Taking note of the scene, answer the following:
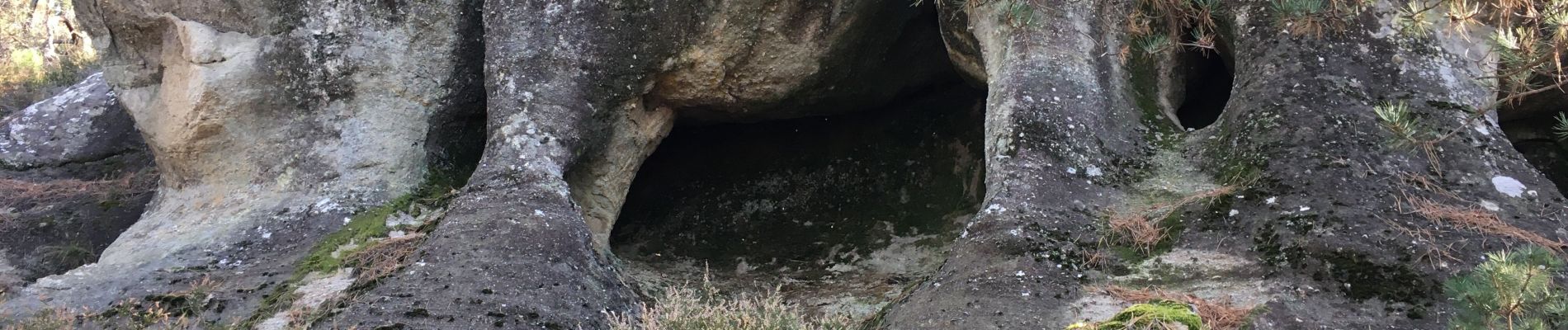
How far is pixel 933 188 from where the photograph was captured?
8.03 meters

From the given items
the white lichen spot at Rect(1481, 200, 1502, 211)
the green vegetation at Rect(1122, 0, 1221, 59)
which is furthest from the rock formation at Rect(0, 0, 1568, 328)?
the green vegetation at Rect(1122, 0, 1221, 59)

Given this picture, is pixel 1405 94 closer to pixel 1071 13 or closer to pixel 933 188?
pixel 1071 13

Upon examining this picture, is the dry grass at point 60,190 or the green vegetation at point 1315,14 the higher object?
the green vegetation at point 1315,14

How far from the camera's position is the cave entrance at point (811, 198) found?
749 cm

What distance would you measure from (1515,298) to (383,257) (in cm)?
495

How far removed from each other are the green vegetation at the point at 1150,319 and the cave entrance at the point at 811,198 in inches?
105

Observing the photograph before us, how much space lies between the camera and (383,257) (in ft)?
20.2

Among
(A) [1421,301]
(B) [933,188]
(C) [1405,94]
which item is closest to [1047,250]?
(A) [1421,301]

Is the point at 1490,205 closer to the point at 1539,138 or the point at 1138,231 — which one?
the point at 1138,231

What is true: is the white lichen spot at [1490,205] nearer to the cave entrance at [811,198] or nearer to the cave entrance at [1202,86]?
the cave entrance at [1202,86]

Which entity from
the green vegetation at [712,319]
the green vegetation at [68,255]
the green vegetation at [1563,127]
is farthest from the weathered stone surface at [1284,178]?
the green vegetation at [68,255]

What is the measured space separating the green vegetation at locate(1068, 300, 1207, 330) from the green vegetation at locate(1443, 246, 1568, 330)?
1.09 meters

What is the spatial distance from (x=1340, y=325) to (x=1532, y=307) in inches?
54.5

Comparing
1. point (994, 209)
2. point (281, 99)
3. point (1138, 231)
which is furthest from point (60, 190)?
point (1138, 231)
